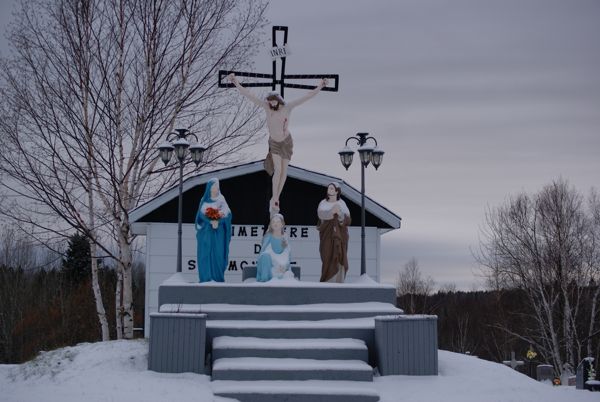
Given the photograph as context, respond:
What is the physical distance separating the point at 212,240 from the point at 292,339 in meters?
3.09

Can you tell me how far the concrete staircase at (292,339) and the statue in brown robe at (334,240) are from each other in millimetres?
1514

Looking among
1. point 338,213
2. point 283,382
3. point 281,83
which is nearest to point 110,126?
point 281,83

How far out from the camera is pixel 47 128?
59.2ft

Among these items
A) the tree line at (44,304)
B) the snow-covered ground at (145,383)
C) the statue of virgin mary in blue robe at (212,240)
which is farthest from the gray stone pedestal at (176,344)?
the tree line at (44,304)

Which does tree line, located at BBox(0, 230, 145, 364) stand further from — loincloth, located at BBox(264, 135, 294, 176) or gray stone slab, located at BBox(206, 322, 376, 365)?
gray stone slab, located at BBox(206, 322, 376, 365)

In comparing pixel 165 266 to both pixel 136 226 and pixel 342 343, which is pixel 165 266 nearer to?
pixel 136 226

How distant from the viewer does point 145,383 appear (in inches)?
392

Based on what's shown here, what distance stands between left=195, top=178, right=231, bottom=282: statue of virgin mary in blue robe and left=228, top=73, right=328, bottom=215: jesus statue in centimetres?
155

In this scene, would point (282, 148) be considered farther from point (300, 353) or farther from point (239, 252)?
point (300, 353)

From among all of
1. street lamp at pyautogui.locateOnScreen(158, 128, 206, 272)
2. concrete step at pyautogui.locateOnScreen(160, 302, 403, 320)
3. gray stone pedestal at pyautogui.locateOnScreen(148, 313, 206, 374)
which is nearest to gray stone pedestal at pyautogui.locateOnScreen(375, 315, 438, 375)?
concrete step at pyautogui.locateOnScreen(160, 302, 403, 320)

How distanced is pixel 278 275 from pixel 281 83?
445 centimetres

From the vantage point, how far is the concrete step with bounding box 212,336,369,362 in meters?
10.9

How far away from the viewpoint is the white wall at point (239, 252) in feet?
57.6

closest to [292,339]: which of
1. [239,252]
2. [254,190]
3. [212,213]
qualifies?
[212,213]
